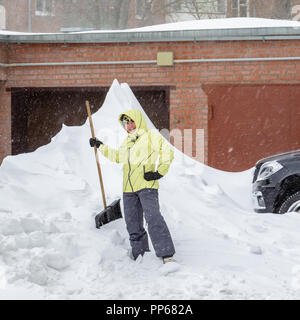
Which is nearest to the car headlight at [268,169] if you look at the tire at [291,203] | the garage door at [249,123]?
the tire at [291,203]

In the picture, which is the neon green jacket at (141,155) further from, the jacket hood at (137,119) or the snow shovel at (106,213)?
the snow shovel at (106,213)

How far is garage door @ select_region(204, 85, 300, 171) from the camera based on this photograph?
1167 centimetres

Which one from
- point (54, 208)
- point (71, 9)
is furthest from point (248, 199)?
point (71, 9)

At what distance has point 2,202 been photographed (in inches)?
251

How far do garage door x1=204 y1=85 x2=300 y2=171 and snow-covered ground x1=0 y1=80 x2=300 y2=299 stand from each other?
296cm

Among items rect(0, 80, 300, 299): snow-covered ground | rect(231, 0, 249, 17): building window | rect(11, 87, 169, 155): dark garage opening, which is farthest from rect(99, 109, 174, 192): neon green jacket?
rect(231, 0, 249, 17): building window

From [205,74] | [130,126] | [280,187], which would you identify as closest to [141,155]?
[130,126]

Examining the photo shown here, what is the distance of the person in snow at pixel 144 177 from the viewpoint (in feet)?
18.4

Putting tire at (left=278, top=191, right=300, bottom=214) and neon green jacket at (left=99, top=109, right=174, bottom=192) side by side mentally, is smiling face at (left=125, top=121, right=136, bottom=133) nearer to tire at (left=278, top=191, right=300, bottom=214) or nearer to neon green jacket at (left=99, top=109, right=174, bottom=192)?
neon green jacket at (left=99, top=109, right=174, bottom=192)

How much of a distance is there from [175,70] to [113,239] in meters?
6.41

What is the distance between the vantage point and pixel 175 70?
11859mm

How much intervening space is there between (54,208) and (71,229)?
2.04ft

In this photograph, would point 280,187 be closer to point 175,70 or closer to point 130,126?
point 130,126

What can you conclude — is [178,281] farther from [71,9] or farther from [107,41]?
[71,9]
